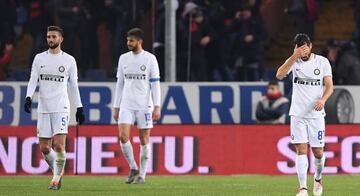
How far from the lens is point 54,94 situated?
19.1m

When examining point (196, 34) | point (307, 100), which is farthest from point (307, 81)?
point (196, 34)

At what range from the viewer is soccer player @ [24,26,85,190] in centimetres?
1903

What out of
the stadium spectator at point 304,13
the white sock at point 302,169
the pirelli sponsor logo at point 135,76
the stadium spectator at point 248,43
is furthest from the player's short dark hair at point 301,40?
the stadium spectator at point 304,13

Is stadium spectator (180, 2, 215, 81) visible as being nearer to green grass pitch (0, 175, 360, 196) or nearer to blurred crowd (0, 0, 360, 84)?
blurred crowd (0, 0, 360, 84)

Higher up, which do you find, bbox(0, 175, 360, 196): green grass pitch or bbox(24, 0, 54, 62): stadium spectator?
bbox(24, 0, 54, 62): stadium spectator

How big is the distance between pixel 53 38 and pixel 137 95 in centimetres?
235

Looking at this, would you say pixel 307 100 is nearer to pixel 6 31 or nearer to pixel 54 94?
pixel 54 94

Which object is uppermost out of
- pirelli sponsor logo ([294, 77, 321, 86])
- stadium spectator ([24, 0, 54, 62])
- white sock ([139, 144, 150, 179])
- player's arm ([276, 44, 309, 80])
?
stadium spectator ([24, 0, 54, 62])

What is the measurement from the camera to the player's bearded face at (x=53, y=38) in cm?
1895

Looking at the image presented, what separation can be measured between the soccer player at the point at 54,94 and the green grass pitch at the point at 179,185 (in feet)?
1.99

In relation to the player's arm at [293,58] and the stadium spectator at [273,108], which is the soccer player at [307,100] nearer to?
the player's arm at [293,58]

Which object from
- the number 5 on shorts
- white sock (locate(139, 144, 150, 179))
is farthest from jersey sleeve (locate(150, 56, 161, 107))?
the number 5 on shorts

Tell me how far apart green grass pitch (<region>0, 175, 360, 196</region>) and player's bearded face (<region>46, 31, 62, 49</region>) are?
2046 millimetres

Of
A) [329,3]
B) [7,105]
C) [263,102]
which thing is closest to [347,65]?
[263,102]
